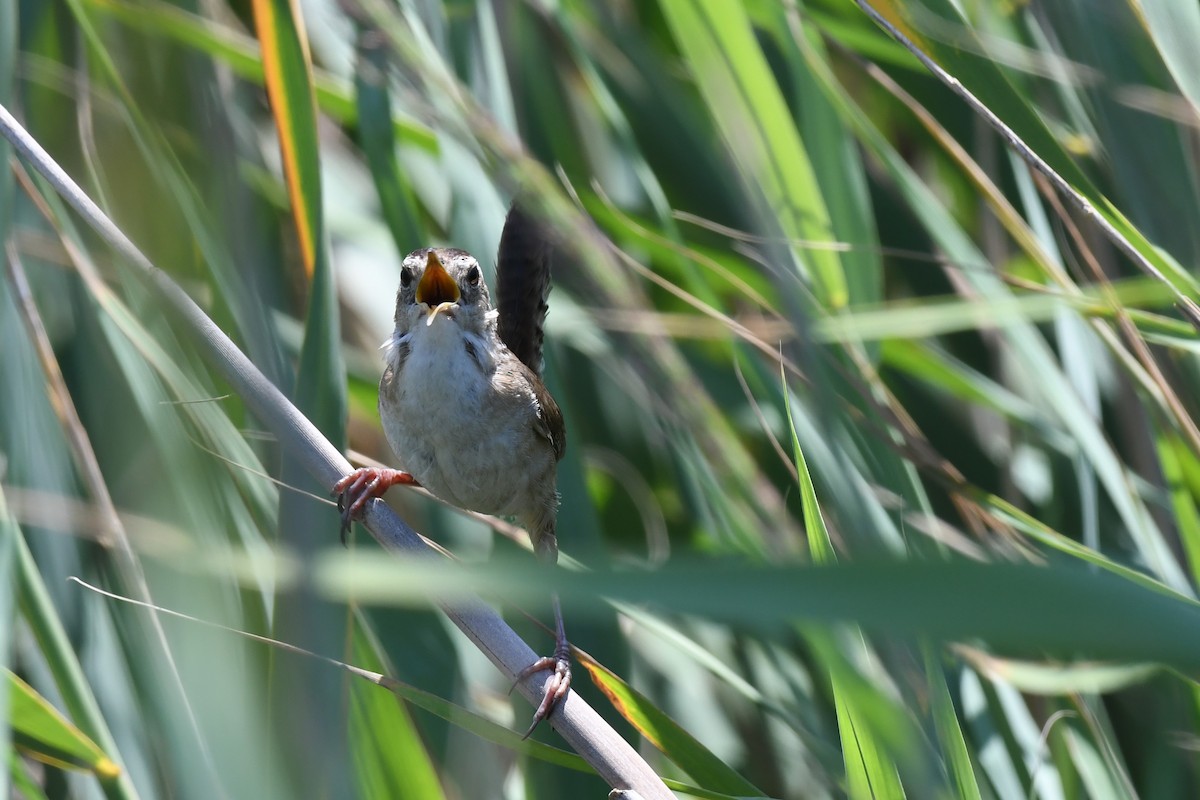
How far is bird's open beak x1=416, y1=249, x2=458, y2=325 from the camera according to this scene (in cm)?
185

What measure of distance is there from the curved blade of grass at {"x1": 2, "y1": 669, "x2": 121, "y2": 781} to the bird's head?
84 cm

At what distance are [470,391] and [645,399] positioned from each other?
1.26 ft

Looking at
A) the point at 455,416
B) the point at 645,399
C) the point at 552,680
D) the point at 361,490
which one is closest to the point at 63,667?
the point at 361,490

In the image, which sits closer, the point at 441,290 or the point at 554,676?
the point at 554,676

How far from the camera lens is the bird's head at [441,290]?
1.85 metres

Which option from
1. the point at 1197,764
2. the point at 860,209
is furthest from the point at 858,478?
the point at 1197,764

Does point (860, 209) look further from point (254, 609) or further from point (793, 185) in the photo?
point (254, 609)

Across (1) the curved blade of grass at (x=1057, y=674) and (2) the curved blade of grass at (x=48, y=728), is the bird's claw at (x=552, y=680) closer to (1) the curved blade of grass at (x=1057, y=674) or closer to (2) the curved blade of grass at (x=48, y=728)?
Answer: (2) the curved blade of grass at (x=48, y=728)

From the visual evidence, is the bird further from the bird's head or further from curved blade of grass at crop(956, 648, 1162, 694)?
curved blade of grass at crop(956, 648, 1162, 694)

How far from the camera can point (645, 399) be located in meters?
2.15

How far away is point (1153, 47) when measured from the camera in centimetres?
153

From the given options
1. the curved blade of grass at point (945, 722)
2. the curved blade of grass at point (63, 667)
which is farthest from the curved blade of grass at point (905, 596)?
the curved blade of grass at point (63, 667)

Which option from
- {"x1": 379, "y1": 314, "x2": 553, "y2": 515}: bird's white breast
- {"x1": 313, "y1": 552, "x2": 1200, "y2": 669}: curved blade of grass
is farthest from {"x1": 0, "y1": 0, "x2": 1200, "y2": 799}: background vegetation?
{"x1": 379, "y1": 314, "x2": 553, "y2": 515}: bird's white breast

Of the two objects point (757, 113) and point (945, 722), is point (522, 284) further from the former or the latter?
point (945, 722)
